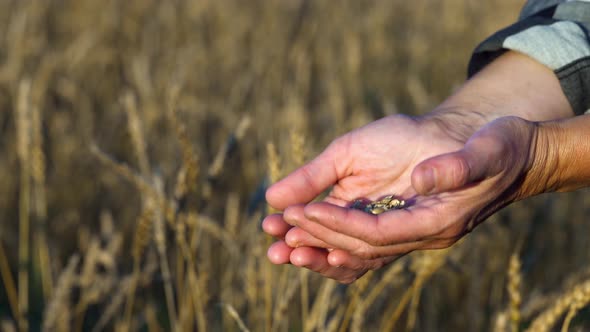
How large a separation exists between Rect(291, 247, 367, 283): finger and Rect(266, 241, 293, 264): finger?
0.07 ft

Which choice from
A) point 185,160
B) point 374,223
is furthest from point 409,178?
point 185,160

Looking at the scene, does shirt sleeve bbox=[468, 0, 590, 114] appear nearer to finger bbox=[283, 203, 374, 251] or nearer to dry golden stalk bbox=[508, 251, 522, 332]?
dry golden stalk bbox=[508, 251, 522, 332]

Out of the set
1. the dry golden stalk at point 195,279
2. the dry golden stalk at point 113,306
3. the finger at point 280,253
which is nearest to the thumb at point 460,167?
the finger at point 280,253

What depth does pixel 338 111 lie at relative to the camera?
262 cm

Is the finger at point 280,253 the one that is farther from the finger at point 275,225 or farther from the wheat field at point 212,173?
the wheat field at point 212,173

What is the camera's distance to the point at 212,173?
1.30 meters

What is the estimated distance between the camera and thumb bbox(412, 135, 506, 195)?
0.77 metres

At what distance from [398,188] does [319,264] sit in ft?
0.71

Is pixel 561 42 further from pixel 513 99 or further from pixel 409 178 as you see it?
pixel 409 178

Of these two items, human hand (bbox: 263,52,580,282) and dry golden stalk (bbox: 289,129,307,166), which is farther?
dry golden stalk (bbox: 289,129,307,166)

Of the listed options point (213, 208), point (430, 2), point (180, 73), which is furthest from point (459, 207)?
point (430, 2)

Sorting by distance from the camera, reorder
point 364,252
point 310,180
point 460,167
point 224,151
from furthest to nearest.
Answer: point 224,151 < point 310,180 < point 364,252 < point 460,167

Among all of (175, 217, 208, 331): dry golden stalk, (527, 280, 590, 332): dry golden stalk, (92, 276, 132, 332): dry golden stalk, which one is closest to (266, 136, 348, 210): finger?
(175, 217, 208, 331): dry golden stalk

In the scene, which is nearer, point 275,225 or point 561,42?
point 275,225
